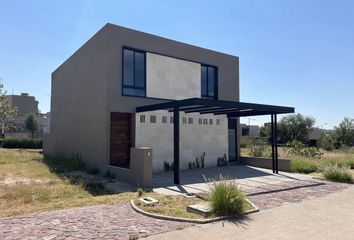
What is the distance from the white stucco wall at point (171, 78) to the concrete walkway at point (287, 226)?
1015cm

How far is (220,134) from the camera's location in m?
19.2

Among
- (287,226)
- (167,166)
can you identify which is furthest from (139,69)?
(287,226)

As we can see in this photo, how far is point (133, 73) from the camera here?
1614 centimetres

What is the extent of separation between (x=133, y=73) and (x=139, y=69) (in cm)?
43

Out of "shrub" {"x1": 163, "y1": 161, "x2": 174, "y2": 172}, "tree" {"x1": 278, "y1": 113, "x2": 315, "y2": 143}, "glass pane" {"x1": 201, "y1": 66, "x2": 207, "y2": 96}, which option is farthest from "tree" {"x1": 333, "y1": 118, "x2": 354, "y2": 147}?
"shrub" {"x1": 163, "y1": 161, "x2": 174, "y2": 172}

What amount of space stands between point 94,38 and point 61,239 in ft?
43.3

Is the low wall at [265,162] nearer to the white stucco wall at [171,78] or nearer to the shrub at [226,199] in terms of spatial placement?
the white stucco wall at [171,78]

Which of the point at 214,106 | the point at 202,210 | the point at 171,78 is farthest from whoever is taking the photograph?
the point at 171,78

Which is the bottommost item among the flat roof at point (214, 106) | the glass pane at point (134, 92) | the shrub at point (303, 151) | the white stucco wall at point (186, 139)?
the shrub at point (303, 151)

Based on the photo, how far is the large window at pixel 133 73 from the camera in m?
15.9

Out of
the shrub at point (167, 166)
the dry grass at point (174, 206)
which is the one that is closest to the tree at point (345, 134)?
the shrub at point (167, 166)

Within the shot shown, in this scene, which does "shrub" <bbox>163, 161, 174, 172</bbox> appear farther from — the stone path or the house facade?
the stone path

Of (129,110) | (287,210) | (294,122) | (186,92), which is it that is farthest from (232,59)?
(294,122)

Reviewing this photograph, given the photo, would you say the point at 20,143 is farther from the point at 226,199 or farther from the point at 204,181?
the point at 226,199
